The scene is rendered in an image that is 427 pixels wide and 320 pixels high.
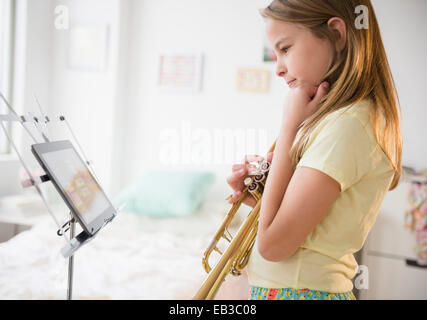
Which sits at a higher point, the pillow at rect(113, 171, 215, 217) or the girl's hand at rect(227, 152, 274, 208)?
the girl's hand at rect(227, 152, 274, 208)

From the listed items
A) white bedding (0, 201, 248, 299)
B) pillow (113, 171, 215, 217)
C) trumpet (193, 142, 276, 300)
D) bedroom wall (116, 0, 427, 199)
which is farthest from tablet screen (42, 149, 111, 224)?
bedroom wall (116, 0, 427, 199)

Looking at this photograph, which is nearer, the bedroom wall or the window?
the bedroom wall

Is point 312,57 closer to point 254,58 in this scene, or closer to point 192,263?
point 192,263

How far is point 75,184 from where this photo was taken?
2.72 feet

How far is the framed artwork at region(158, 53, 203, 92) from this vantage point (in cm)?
259

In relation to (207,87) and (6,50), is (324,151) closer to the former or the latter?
(207,87)

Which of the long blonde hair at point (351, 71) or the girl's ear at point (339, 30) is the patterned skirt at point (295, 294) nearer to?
the long blonde hair at point (351, 71)

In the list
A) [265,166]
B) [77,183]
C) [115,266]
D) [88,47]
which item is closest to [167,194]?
[115,266]

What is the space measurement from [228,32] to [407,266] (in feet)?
5.93

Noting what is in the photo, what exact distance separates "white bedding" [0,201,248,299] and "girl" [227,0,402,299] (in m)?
0.53

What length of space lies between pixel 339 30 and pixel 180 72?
6.79 ft

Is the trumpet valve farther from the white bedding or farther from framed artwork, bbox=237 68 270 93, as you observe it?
framed artwork, bbox=237 68 270 93

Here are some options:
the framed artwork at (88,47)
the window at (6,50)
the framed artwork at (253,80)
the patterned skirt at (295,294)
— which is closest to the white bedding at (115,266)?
A: the patterned skirt at (295,294)
